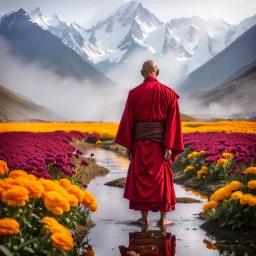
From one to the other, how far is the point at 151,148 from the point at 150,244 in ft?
5.51

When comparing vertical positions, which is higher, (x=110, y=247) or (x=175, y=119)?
(x=175, y=119)

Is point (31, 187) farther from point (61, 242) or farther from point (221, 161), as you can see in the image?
point (221, 161)

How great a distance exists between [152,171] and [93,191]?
490 cm

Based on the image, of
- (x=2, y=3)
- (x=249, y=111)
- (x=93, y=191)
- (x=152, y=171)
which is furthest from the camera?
(x=249, y=111)

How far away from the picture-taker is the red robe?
7.68 m

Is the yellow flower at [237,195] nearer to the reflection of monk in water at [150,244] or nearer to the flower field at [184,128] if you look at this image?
the reflection of monk in water at [150,244]

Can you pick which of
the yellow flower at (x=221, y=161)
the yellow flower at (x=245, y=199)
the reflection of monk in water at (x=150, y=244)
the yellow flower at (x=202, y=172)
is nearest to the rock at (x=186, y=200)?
the yellow flower at (x=221, y=161)

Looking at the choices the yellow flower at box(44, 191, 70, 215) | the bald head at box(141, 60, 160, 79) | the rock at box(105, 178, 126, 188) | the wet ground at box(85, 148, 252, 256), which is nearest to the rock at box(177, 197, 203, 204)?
the wet ground at box(85, 148, 252, 256)

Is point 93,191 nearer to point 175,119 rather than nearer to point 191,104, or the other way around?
point 175,119

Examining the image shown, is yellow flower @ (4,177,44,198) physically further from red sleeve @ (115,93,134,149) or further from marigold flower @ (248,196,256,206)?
marigold flower @ (248,196,256,206)

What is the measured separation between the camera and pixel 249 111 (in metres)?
141

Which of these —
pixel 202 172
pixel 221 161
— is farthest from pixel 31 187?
pixel 202 172

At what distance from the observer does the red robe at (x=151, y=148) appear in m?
7.68

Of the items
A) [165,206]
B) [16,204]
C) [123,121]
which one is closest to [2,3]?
[123,121]
